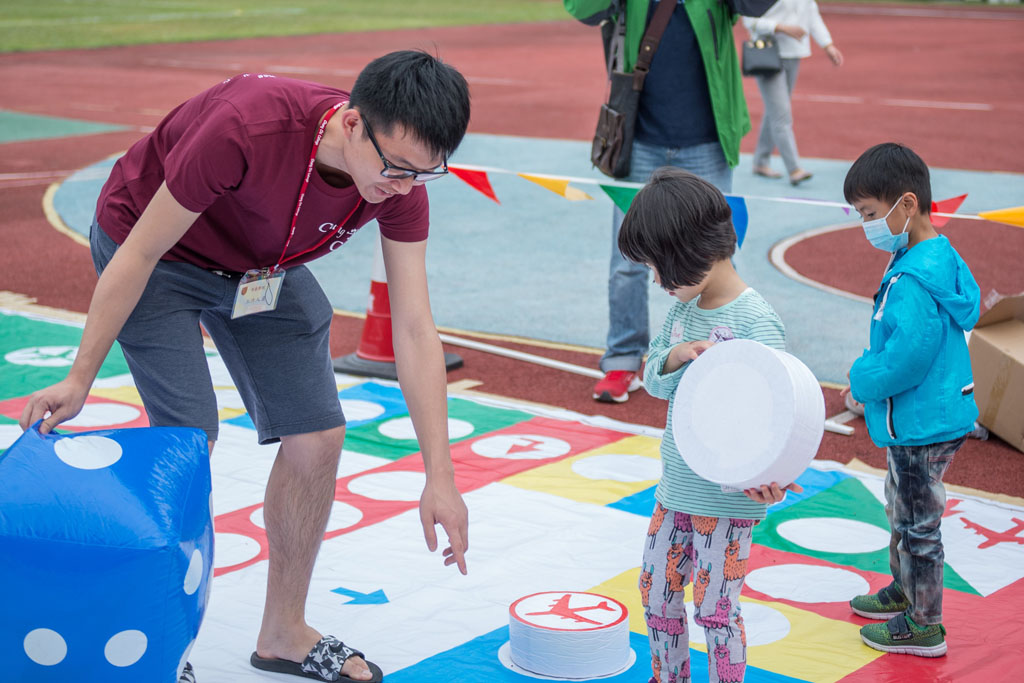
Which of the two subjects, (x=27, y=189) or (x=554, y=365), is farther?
(x=27, y=189)

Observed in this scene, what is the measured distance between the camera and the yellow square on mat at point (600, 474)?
455 centimetres

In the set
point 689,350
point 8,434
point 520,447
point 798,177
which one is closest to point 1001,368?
point 520,447

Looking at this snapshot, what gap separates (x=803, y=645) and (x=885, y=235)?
1189 mm

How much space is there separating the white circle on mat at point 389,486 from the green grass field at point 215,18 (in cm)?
2147

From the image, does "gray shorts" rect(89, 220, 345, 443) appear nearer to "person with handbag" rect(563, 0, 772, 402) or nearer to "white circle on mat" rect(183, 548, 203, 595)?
"white circle on mat" rect(183, 548, 203, 595)

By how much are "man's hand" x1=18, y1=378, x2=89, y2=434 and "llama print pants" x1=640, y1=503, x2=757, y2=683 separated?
1.41 metres

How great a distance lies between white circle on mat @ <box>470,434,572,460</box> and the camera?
16.2ft

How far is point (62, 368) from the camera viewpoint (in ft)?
19.4

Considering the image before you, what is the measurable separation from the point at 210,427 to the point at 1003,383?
11.0 ft

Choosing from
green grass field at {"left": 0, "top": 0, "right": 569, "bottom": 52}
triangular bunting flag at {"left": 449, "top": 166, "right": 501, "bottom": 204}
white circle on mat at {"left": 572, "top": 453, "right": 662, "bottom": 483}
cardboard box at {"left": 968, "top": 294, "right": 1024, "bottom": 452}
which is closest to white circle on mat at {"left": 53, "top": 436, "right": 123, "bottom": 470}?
white circle on mat at {"left": 572, "top": 453, "right": 662, "bottom": 483}

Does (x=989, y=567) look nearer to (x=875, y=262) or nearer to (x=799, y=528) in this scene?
(x=799, y=528)

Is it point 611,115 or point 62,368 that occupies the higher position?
point 611,115

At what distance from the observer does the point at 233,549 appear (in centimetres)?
407

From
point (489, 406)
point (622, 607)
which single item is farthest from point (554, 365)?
point (622, 607)
